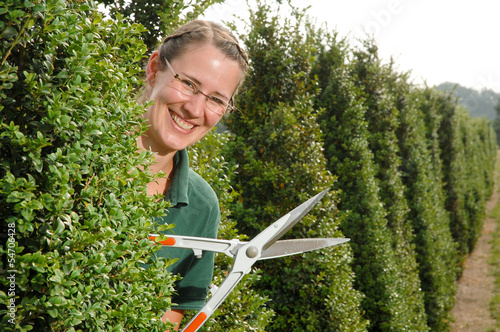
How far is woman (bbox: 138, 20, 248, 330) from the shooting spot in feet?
7.74

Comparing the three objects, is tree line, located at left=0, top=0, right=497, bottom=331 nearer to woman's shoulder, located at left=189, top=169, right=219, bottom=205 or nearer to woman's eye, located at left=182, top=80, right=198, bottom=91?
woman's eye, located at left=182, top=80, right=198, bottom=91

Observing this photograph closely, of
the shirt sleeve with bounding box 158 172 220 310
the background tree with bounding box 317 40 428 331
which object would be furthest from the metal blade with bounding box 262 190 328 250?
the background tree with bounding box 317 40 428 331

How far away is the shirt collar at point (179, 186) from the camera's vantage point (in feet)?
8.20

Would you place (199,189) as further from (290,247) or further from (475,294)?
(475,294)

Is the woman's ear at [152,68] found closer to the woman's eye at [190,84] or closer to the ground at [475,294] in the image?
the woman's eye at [190,84]

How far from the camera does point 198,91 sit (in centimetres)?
237

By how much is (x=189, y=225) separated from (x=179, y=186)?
25cm

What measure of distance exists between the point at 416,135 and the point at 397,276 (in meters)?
4.67

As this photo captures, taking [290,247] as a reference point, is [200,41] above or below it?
above

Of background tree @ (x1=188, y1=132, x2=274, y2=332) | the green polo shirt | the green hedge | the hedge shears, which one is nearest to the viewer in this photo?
the green hedge

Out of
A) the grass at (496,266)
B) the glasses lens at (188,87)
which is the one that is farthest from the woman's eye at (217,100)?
the grass at (496,266)

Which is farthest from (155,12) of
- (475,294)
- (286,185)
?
(475,294)

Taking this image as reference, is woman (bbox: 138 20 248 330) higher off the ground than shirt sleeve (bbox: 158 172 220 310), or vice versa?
woman (bbox: 138 20 248 330)

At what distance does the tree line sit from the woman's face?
0.39m
